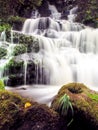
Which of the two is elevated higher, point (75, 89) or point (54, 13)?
point (54, 13)

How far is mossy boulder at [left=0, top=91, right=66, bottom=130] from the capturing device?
3.70 meters

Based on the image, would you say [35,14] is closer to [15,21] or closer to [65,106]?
[15,21]

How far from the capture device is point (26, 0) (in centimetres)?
1747

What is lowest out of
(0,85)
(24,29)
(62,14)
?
(0,85)

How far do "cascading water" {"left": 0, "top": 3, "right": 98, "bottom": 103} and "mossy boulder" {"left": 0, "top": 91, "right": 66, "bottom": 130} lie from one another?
5041 millimetres

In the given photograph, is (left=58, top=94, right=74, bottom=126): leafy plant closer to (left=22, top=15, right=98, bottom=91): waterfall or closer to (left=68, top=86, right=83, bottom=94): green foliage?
(left=68, top=86, right=83, bottom=94): green foliage

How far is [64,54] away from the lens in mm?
12094

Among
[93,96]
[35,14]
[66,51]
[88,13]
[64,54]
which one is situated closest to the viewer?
[93,96]

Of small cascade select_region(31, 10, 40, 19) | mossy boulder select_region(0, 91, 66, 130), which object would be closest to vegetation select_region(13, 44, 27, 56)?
mossy boulder select_region(0, 91, 66, 130)

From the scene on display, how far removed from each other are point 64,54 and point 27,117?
8430 millimetres

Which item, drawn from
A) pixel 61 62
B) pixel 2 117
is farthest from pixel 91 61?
pixel 2 117

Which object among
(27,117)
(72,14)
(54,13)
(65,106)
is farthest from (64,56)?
(27,117)

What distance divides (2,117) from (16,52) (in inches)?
290

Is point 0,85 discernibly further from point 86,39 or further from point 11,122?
point 86,39
